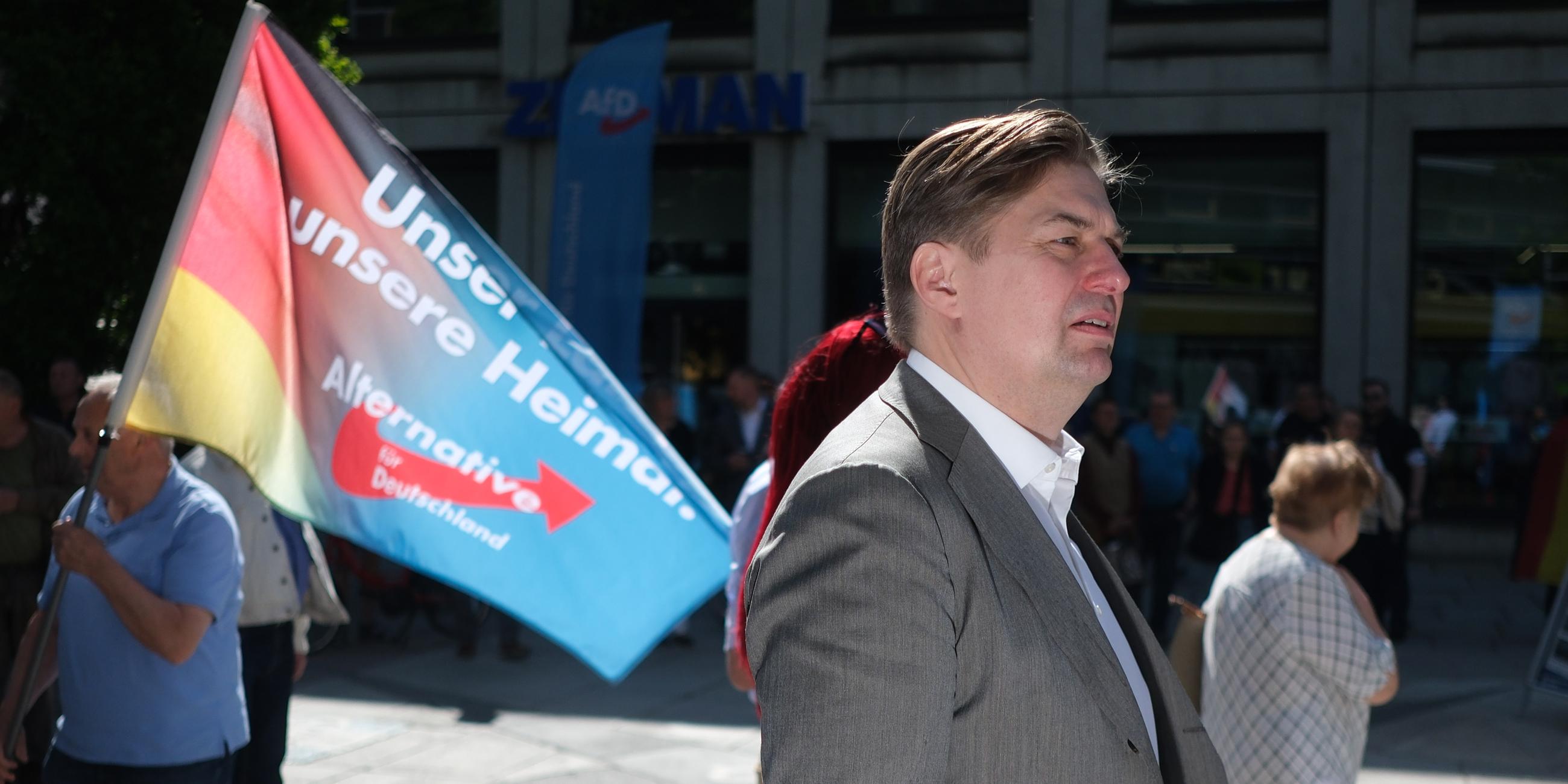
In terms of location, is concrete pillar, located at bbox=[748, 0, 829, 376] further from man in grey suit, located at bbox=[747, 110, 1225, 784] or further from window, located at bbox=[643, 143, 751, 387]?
man in grey suit, located at bbox=[747, 110, 1225, 784]

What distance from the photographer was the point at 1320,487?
3.92 metres

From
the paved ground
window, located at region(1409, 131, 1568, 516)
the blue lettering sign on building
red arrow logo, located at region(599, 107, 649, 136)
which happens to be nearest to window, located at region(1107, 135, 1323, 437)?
window, located at region(1409, 131, 1568, 516)

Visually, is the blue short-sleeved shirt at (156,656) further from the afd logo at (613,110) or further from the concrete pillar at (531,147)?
the concrete pillar at (531,147)

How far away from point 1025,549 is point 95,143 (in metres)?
5.88

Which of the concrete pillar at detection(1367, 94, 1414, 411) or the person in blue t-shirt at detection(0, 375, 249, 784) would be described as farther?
the concrete pillar at detection(1367, 94, 1414, 411)


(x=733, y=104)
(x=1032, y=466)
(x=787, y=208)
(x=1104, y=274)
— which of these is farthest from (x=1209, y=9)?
(x=1032, y=466)

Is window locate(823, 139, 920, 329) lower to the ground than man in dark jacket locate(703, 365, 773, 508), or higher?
higher

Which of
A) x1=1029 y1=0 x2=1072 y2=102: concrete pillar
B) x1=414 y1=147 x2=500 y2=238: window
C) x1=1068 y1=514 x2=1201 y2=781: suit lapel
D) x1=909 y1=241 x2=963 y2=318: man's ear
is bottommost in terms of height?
x1=1068 y1=514 x2=1201 y2=781: suit lapel

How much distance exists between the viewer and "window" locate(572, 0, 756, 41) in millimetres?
15203

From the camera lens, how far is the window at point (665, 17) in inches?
599

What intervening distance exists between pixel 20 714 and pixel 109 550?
453mm

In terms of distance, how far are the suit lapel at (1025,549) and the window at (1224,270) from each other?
42.1 feet

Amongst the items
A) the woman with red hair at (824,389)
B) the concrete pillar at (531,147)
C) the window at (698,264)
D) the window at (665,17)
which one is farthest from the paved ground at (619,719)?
the window at (665,17)

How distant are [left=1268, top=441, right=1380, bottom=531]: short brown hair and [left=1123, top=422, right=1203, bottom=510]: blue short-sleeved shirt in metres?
6.12
